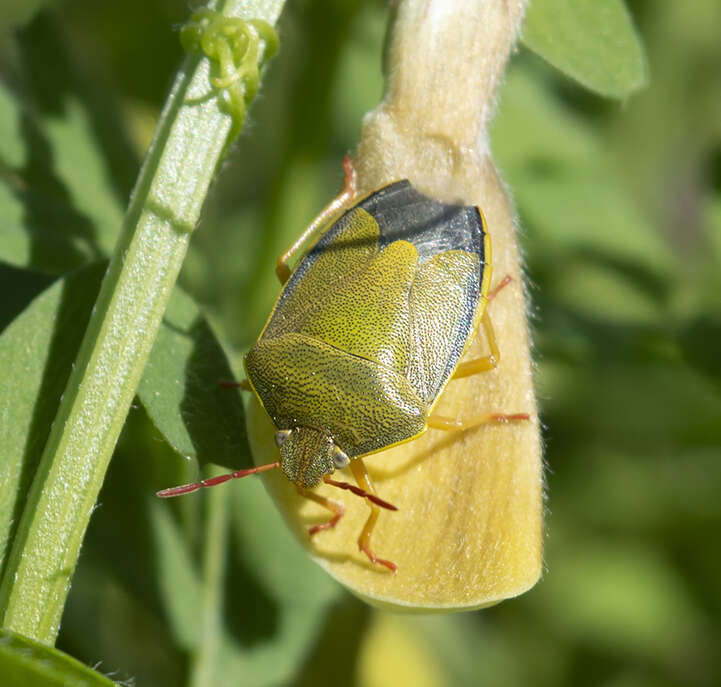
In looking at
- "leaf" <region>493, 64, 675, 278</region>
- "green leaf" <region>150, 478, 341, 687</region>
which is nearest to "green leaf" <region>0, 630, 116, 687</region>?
"green leaf" <region>150, 478, 341, 687</region>

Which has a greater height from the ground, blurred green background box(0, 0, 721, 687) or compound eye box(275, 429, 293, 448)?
compound eye box(275, 429, 293, 448)

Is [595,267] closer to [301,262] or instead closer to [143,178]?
[301,262]

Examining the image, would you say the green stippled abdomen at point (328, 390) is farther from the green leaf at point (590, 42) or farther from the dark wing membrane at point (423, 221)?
the green leaf at point (590, 42)

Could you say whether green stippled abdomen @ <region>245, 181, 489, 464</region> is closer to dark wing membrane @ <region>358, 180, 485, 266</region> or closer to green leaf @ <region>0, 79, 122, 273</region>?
dark wing membrane @ <region>358, 180, 485, 266</region>

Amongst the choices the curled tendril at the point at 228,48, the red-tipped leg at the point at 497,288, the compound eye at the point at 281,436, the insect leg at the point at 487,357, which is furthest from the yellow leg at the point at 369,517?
the curled tendril at the point at 228,48

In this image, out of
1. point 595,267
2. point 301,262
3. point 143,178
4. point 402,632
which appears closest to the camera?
point 143,178

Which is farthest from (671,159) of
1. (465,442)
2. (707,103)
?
(465,442)
